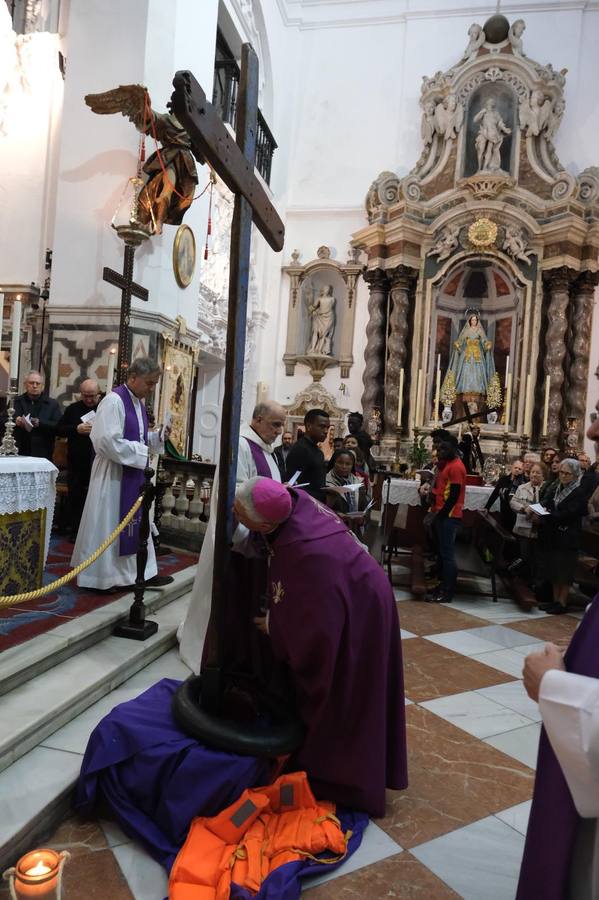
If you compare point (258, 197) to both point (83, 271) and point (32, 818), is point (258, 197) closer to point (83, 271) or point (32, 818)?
point (32, 818)

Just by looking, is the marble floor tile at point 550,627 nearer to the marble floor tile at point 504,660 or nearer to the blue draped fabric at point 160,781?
the marble floor tile at point 504,660

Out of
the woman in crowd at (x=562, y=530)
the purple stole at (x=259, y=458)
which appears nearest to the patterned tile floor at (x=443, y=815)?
the purple stole at (x=259, y=458)

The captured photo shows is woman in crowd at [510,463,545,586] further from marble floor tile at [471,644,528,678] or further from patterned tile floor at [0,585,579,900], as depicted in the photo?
patterned tile floor at [0,585,579,900]

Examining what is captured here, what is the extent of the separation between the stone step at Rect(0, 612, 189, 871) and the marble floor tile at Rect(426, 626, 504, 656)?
2.23 meters

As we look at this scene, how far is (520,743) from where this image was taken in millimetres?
3365

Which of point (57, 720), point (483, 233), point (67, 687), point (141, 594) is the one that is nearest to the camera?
point (57, 720)

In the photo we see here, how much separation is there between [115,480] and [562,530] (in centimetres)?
439

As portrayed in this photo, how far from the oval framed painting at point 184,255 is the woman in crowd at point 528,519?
16.9ft

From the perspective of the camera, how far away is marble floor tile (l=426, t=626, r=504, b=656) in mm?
4945

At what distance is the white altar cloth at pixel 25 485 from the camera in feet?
11.8

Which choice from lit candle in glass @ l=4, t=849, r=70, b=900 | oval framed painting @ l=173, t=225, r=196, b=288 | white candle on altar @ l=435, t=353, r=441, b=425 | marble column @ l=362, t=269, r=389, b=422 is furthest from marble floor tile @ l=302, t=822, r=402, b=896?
white candle on altar @ l=435, t=353, r=441, b=425

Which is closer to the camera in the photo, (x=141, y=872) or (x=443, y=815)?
(x=141, y=872)

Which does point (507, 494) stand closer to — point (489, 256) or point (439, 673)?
point (439, 673)

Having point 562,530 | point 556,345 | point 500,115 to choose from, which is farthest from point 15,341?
point 500,115
